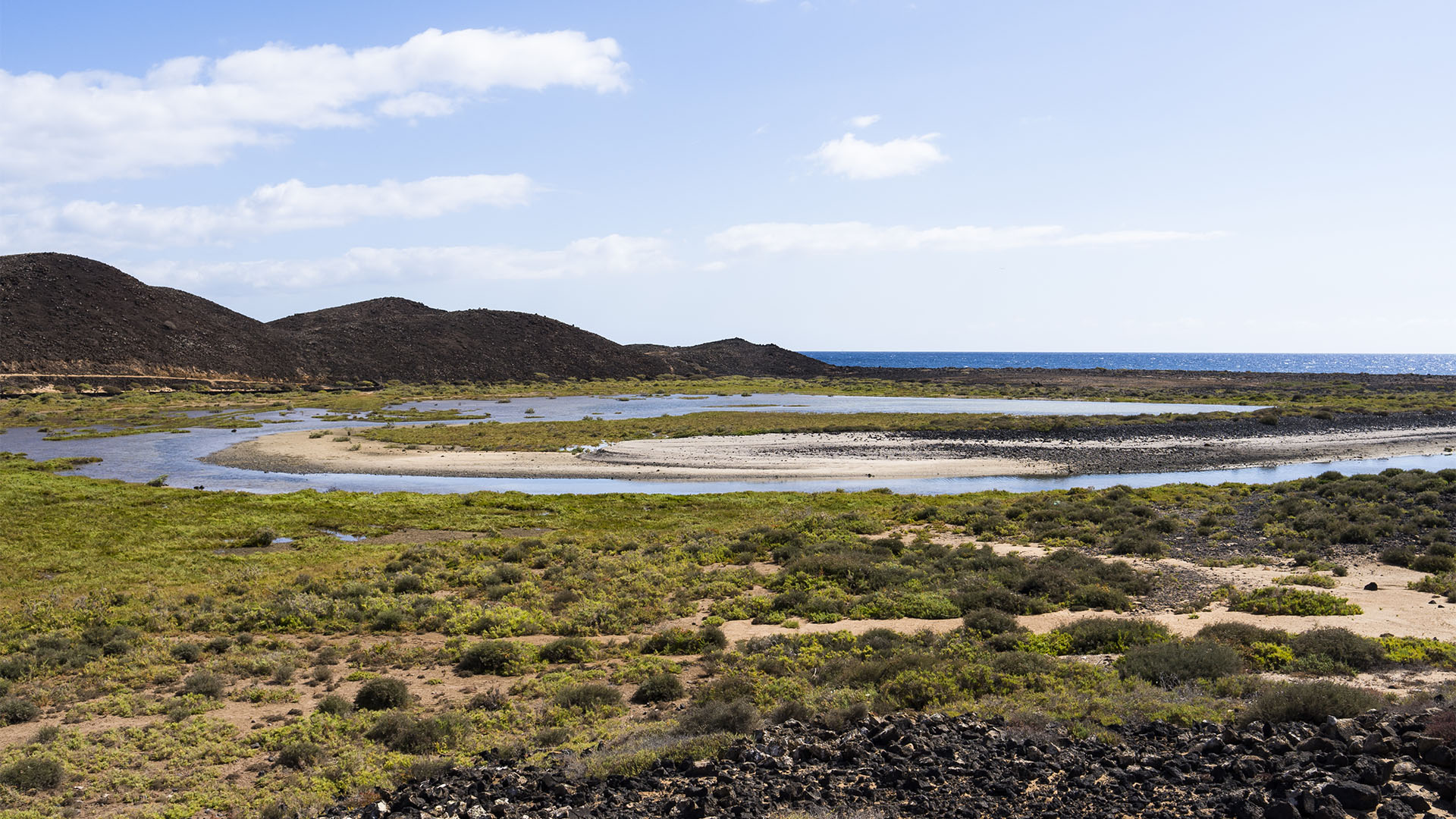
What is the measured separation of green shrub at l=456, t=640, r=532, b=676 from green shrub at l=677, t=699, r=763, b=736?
5.01 m

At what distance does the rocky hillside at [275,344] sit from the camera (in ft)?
385

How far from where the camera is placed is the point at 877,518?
32062 millimetres

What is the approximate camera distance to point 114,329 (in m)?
124

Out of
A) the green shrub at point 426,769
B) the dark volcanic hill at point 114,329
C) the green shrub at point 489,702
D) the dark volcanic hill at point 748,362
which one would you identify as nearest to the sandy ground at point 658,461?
the green shrub at point 489,702

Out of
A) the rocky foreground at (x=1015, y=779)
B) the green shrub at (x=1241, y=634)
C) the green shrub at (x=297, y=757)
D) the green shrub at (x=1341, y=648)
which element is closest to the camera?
the rocky foreground at (x=1015, y=779)

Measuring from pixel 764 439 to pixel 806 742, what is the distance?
52.7 meters

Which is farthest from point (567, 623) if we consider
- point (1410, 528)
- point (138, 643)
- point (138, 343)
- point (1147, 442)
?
point (138, 343)

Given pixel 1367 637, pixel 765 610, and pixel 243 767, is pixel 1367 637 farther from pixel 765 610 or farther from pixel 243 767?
pixel 243 767

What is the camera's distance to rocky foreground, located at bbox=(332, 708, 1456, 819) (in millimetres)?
8664

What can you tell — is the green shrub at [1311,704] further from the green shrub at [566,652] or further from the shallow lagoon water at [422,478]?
the shallow lagoon water at [422,478]

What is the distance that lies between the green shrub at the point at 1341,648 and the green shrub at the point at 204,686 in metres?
19.2

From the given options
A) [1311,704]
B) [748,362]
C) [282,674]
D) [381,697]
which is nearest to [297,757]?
[381,697]

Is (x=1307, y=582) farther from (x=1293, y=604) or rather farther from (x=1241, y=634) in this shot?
(x=1241, y=634)

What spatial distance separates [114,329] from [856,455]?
125 m
